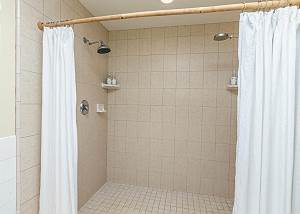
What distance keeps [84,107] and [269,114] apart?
1822 millimetres

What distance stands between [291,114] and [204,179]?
1.84 metres

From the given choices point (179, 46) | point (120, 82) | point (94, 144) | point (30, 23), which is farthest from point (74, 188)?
point (179, 46)

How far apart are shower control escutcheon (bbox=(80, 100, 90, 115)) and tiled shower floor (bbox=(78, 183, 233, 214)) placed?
110cm

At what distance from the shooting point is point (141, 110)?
9.10 feet

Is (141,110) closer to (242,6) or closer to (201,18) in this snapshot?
(201,18)

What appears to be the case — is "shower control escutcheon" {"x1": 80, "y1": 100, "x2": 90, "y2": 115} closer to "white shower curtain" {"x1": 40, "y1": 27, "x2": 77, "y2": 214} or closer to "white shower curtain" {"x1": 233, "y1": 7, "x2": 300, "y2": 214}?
"white shower curtain" {"x1": 40, "y1": 27, "x2": 77, "y2": 214}

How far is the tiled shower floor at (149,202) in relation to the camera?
2188mm

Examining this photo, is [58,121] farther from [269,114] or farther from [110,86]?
[269,114]

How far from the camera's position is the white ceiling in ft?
6.61

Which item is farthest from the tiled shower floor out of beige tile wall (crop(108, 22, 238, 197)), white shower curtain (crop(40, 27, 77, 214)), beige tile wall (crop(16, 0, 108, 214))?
white shower curtain (crop(40, 27, 77, 214))

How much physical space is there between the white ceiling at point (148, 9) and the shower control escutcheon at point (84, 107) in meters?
1.07
